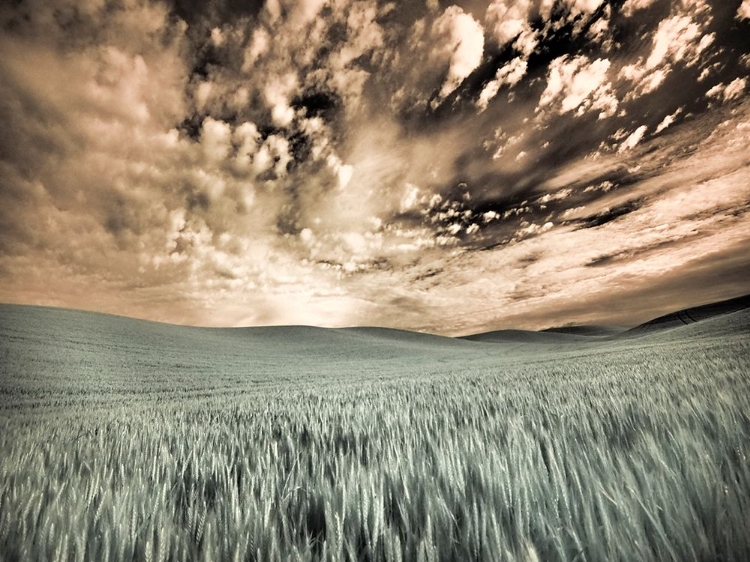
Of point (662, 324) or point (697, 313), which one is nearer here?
point (662, 324)

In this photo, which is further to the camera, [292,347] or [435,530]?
[292,347]

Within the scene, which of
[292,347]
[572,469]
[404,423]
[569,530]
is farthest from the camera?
[292,347]

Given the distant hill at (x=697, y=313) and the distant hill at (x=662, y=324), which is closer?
the distant hill at (x=662, y=324)

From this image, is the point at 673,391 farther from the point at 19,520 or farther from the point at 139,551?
the point at 19,520

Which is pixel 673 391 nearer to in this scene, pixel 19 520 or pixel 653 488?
pixel 653 488

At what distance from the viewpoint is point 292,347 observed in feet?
159

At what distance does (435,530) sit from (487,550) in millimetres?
149

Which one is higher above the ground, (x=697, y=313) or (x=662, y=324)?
(x=697, y=313)

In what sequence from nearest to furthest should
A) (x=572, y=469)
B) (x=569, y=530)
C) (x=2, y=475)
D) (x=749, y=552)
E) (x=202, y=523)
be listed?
(x=749, y=552), (x=569, y=530), (x=202, y=523), (x=572, y=469), (x=2, y=475)

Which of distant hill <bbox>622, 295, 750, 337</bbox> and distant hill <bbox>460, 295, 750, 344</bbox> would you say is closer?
distant hill <bbox>460, 295, 750, 344</bbox>

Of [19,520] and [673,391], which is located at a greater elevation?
[19,520]

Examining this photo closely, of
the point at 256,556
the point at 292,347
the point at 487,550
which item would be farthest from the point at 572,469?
the point at 292,347

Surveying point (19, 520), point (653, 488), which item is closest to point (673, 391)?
point (653, 488)

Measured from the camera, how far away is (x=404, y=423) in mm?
2463
